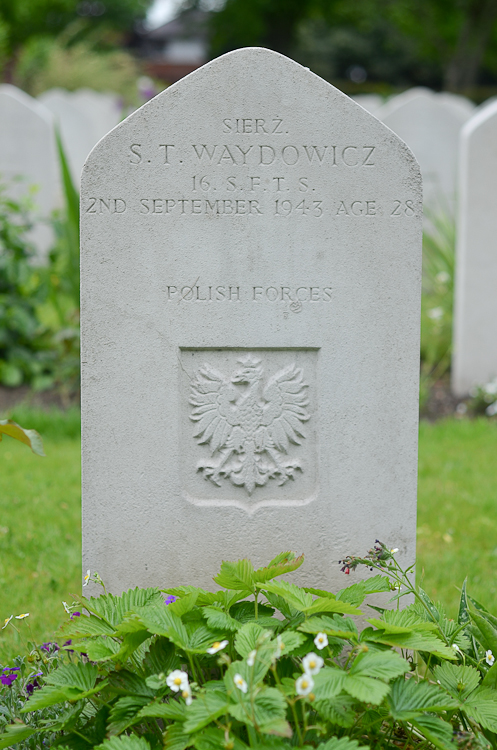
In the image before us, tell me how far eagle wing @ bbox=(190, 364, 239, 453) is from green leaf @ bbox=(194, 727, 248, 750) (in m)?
0.90

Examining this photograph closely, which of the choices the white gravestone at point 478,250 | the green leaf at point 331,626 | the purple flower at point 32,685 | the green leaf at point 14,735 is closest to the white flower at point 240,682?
the green leaf at point 331,626

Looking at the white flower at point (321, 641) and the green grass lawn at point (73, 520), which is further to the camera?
the green grass lawn at point (73, 520)

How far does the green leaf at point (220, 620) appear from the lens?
173 centimetres

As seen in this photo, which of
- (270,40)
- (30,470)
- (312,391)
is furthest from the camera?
(270,40)

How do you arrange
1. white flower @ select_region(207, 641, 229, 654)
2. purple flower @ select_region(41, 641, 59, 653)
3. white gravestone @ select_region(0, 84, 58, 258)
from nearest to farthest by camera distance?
white flower @ select_region(207, 641, 229, 654)
purple flower @ select_region(41, 641, 59, 653)
white gravestone @ select_region(0, 84, 58, 258)

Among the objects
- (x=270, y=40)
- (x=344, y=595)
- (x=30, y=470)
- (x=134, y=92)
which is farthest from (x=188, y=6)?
(x=344, y=595)

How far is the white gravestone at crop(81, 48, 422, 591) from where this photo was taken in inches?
83.7

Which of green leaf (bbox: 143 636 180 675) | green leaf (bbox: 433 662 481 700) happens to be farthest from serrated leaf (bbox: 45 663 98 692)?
green leaf (bbox: 433 662 481 700)

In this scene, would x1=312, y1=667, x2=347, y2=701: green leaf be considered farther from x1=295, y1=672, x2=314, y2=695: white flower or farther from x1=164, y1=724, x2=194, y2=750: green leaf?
x1=164, y1=724, x2=194, y2=750: green leaf

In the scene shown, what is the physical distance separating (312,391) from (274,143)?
73cm

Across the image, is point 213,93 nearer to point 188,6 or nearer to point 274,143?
point 274,143

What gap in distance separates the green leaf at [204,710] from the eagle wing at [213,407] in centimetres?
85

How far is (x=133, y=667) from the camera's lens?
1805 mm

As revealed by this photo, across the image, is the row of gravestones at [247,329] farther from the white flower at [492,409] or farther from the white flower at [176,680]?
the white flower at [492,409]
